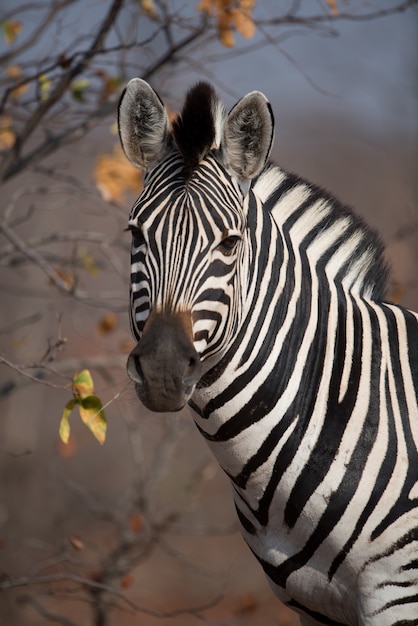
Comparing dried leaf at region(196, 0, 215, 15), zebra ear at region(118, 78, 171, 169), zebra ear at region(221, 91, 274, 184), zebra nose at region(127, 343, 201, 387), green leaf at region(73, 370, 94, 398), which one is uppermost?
dried leaf at region(196, 0, 215, 15)

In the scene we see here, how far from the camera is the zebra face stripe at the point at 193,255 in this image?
312 cm

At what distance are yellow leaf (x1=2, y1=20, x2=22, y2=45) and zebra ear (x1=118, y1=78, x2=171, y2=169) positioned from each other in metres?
2.58

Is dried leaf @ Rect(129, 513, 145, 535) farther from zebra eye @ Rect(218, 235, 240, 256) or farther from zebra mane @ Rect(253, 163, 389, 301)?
zebra eye @ Rect(218, 235, 240, 256)

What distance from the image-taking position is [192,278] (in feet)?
10.2

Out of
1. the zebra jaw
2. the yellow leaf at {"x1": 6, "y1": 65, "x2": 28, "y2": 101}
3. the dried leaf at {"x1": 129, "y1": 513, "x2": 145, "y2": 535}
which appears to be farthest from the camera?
the dried leaf at {"x1": 129, "y1": 513, "x2": 145, "y2": 535}

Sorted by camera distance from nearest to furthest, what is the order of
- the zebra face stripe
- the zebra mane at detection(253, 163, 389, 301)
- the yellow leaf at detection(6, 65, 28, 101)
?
the zebra face stripe
the zebra mane at detection(253, 163, 389, 301)
the yellow leaf at detection(6, 65, 28, 101)

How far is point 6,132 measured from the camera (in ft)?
19.1

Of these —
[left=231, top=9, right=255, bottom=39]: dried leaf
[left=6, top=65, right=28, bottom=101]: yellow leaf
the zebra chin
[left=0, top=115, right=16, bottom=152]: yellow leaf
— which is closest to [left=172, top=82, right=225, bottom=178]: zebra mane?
the zebra chin

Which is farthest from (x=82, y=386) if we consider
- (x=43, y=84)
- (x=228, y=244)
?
(x=43, y=84)

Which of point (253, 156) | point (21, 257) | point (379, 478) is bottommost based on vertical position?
point (21, 257)

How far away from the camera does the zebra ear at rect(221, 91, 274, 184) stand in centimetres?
334

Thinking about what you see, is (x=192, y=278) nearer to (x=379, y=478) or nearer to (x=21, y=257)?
(x=379, y=478)

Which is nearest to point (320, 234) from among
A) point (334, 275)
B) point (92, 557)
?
point (334, 275)

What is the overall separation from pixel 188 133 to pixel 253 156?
1.00ft
